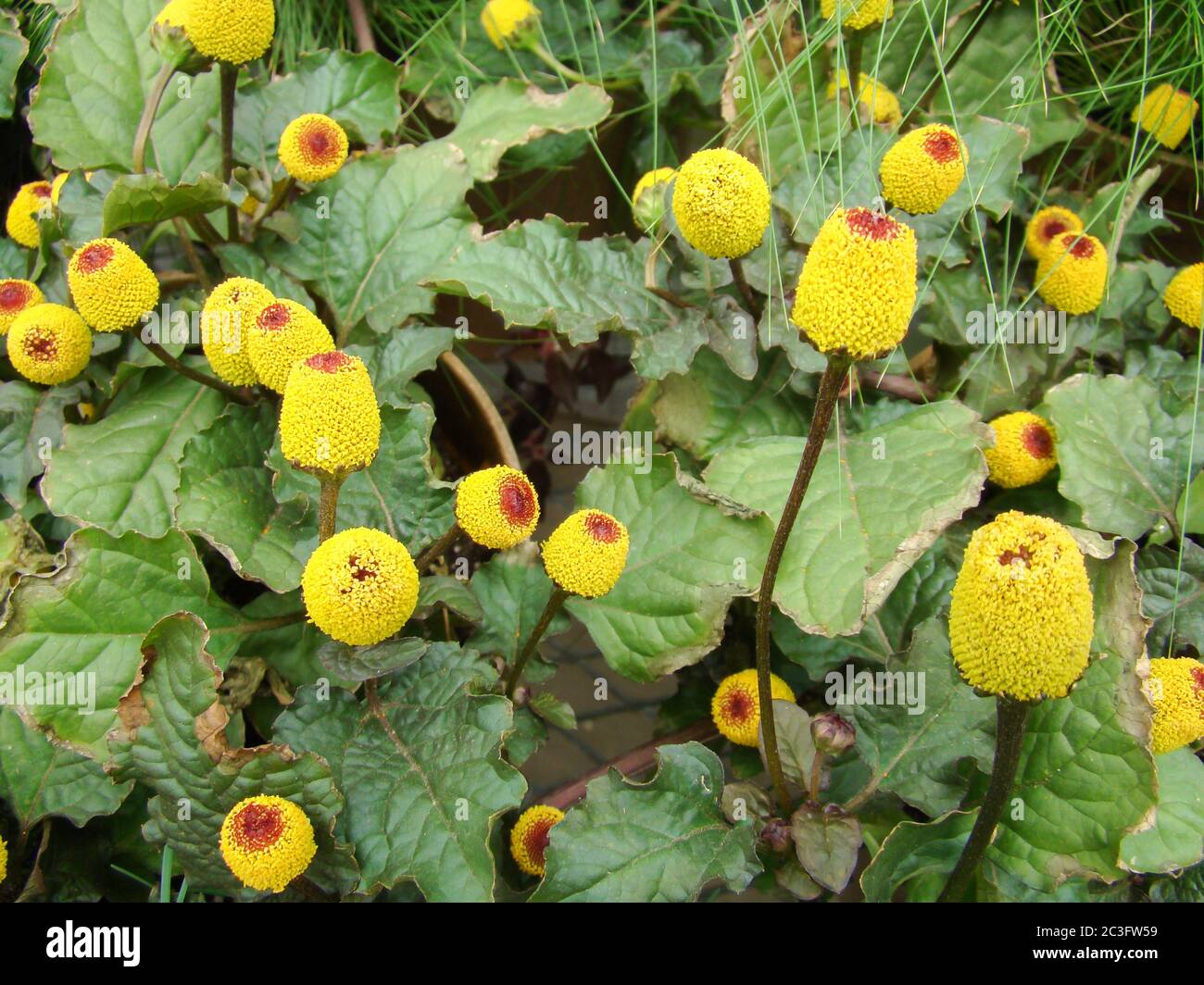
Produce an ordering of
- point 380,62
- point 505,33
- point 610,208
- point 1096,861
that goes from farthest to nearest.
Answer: point 610,208 < point 505,33 < point 380,62 < point 1096,861

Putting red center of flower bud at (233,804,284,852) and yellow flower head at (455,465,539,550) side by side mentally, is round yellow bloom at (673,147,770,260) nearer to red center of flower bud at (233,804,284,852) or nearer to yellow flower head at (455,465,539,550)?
yellow flower head at (455,465,539,550)

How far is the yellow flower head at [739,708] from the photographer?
744 millimetres

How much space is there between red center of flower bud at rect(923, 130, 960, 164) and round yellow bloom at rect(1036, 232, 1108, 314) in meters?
0.19

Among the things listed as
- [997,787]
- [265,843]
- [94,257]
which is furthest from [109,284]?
[997,787]

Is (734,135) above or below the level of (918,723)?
above

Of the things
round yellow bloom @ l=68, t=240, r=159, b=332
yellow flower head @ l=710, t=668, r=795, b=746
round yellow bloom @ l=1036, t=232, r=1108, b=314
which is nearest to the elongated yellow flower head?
round yellow bloom @ l=1036, t=232, r=1108, b=314

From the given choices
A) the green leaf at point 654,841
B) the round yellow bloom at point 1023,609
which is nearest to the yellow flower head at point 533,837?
the green leaf at point 654,841

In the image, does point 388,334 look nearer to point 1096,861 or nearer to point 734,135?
point 734,135

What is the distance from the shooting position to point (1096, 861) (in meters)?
0.64

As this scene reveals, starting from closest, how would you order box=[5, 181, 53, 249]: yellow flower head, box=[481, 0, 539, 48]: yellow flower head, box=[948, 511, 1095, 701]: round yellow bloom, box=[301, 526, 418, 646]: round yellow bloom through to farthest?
box=[948, 511, 1095, 701]: round yellow bloom, box=[301, 526, 418, 646]: round yellow bloom, box=[5, 181, 53, 249]: yellow flower head, box=[481, 0, 539, 48]: yellow flower head

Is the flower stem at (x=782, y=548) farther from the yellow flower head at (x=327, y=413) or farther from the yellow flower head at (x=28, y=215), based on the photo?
the yellow flower head at (x=28, y=215)

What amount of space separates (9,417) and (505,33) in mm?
608

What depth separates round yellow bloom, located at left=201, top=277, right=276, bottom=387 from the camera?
658 mm
